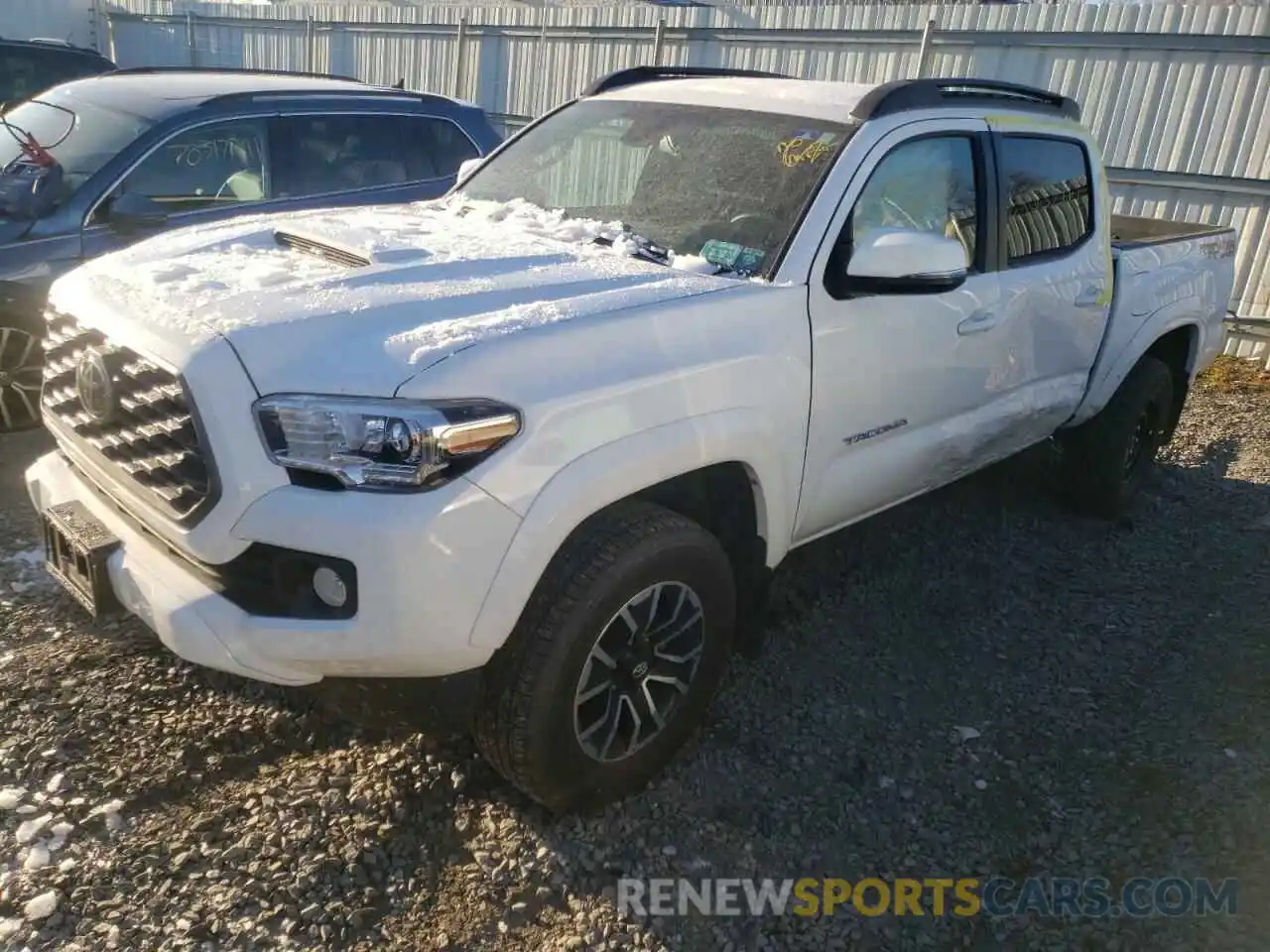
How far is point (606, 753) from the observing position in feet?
9.08

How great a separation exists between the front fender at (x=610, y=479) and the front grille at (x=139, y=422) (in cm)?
70

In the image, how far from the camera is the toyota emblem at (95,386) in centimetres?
258

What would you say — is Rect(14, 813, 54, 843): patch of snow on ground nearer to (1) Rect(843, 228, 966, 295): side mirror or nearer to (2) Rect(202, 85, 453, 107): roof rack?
(1) Rect(843, 228, 966, 295): side mirror

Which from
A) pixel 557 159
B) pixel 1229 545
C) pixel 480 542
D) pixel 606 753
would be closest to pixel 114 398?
pixel 480 542

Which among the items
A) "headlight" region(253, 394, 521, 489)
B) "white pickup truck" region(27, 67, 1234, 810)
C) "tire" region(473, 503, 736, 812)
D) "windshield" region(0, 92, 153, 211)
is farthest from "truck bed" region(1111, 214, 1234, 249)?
"windshield" region(0, 92, 153, 211)

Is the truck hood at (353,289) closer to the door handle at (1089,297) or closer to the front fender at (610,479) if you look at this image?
the front fender at (610,479)

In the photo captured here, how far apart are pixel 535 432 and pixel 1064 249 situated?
297cm

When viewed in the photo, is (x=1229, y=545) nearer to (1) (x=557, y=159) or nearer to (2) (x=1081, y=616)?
(2) (x=1081, y=616)

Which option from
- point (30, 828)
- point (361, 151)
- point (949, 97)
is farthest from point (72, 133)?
point (949, 97)

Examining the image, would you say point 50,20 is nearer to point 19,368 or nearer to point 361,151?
point 361,151

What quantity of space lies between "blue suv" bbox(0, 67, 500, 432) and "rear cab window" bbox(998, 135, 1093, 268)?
3.30 metres

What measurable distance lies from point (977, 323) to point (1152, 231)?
2.80 metres

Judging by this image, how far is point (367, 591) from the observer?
7.15ft

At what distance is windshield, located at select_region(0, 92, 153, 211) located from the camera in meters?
4.86
